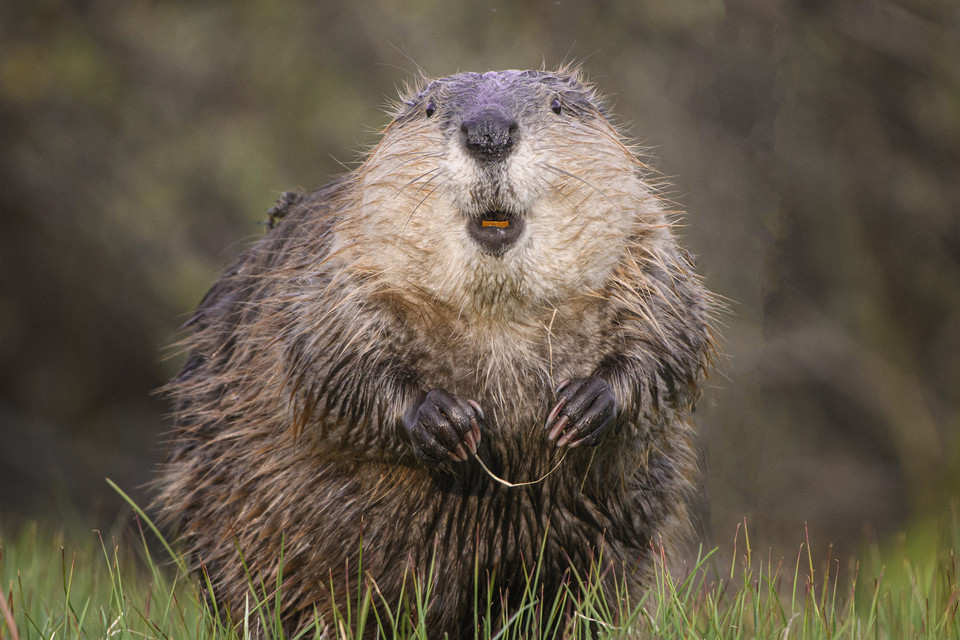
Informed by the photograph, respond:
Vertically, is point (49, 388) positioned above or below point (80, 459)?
above

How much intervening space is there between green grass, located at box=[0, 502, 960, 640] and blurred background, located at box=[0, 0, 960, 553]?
1514 mm

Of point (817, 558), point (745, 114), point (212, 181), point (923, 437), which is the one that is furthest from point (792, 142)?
point (212, 181)

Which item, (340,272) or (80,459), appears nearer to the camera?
(340,272)

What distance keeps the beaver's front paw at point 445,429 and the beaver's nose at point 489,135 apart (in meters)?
0.43

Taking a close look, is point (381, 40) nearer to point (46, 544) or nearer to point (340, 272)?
point (46, 544)

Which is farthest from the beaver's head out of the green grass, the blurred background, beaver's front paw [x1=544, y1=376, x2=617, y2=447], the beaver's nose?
the blurred background

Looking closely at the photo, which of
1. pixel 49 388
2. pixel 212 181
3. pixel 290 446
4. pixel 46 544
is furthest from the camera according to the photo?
pixel 49 388

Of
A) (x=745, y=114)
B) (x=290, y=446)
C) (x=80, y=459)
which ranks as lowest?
(x=80, y=459)

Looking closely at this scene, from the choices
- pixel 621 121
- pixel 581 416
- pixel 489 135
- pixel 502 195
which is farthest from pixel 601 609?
pixel 621 121

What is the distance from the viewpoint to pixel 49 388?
5.52 metres

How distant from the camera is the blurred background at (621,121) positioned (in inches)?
184

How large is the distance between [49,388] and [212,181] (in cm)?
142

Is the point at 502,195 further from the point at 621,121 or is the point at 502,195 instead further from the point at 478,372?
the point at 621,121

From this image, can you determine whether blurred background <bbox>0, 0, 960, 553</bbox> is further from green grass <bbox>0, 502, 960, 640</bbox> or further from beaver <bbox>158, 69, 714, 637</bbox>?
beaver <bbox>158, 69, 714, 637</bbox>
